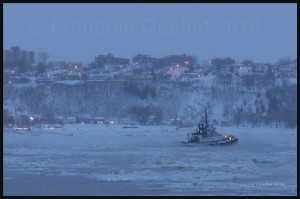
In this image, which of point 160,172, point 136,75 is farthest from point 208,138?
point 136,75

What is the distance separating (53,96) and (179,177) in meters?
75.9

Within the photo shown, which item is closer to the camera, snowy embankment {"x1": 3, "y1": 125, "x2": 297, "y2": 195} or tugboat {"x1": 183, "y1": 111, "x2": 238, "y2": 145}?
snowy embankment {"x1": 3, "y1": 125, "x2": 297, "y2": 195}

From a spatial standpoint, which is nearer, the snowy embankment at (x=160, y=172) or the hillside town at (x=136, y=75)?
the snowy embankment at (x=160, y=172)

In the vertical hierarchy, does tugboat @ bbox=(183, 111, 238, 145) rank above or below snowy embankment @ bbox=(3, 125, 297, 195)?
below

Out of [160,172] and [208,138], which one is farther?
[208,138]

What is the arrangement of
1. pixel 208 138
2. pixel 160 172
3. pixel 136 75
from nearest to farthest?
pixel 160 172
pixel 208 138
pixel 136 75

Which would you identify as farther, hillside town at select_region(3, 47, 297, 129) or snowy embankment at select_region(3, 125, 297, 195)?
hillside town at select_region(3, 47, 297, 129)

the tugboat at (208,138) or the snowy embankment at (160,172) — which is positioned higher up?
the snowy embankment at (160,172)

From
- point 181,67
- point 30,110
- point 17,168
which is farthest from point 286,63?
point 17,168

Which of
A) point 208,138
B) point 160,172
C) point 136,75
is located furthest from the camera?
point 136,75

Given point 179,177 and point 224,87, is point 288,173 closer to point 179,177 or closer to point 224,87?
point 179,177

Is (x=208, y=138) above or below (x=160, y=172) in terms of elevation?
below

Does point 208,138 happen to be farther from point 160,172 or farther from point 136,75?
point 136,75

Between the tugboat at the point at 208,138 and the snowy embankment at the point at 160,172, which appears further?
the tugboat at the point at 208,138
